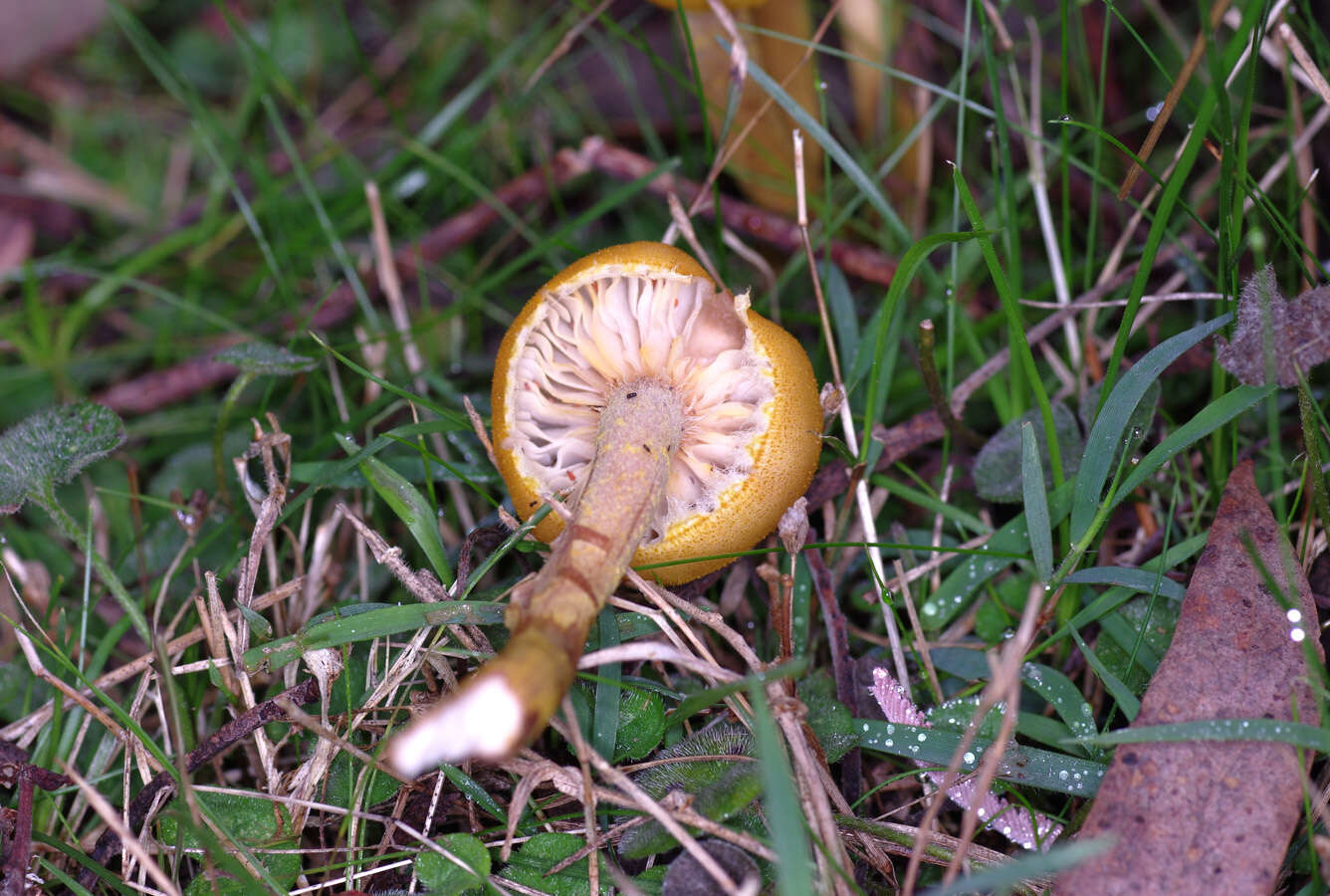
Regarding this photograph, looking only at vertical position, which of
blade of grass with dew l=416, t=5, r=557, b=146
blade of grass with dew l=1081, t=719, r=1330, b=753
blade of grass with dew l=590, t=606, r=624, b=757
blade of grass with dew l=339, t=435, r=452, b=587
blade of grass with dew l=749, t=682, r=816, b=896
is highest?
blade of grass with dew l=416, t=5, r=557, b=146

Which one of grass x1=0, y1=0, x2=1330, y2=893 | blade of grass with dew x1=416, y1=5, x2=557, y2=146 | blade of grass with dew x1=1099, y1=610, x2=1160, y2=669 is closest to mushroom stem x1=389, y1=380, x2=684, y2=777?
grass x1=0, y1=0, x2=1330, y2=893

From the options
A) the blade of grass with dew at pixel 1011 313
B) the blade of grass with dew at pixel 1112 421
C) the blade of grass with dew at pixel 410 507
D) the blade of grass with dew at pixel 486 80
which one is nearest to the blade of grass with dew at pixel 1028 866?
the blade of grass with dew at pixel 1112 421

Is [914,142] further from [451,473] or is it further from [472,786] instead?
[472,786]

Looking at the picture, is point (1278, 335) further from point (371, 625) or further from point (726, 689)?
point (371, 625)

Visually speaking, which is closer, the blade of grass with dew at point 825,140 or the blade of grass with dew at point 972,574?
the blade of grass with dew at point 972,574

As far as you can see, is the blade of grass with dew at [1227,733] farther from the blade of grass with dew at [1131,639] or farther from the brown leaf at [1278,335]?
the brown leaf at [1278,335]

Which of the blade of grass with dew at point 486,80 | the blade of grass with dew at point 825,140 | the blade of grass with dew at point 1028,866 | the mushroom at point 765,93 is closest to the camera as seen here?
the blade of grass with dew at point 1028,866

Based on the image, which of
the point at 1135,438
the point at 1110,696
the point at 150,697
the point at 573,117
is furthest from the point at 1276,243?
the point at 150,697

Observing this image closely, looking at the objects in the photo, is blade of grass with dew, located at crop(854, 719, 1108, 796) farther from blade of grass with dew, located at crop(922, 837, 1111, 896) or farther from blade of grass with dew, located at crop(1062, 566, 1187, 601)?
blade of grass with dew, located at crop(922, 837, 1111, 896)
